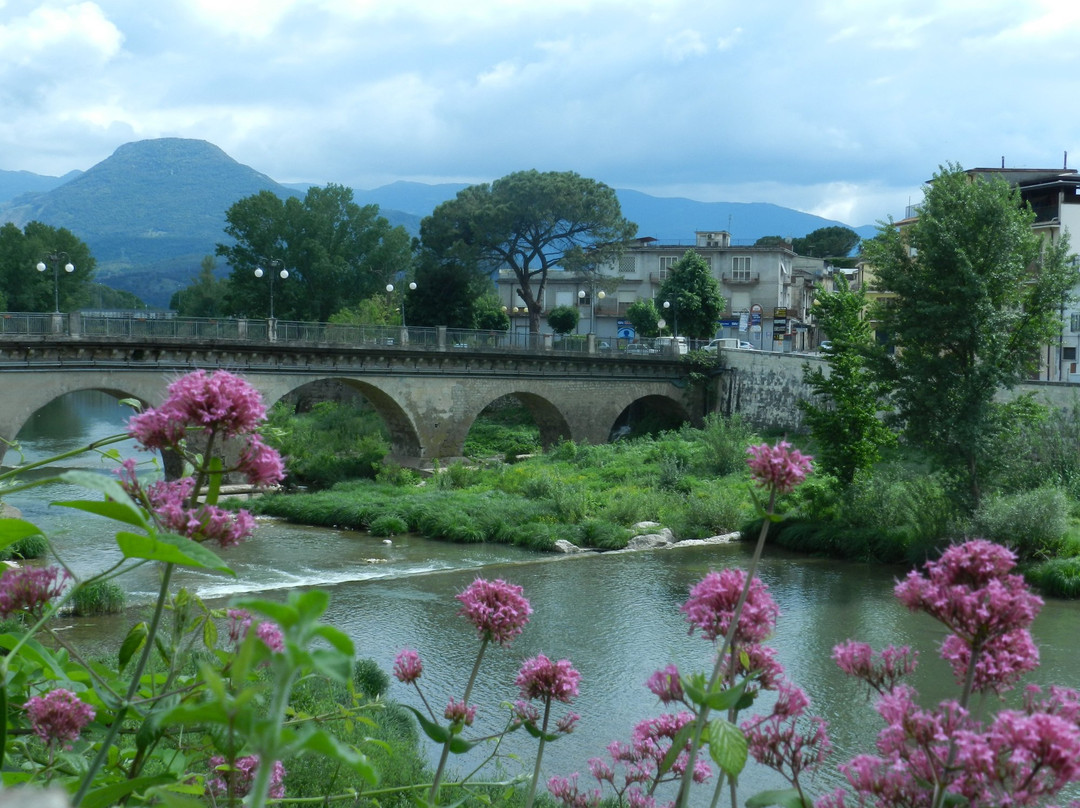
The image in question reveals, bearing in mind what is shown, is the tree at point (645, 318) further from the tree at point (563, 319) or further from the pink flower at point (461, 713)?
the pink flower at point (461, 713)

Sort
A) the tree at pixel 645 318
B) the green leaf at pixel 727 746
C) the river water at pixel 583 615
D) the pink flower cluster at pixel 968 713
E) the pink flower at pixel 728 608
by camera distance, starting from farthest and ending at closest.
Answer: the tree at pixel 645 318
the river water at pixel 583 615
the pink flower at pixel 728 608
the green leaf at pixel 727 746
the pink flower cluster at pixel 968 713

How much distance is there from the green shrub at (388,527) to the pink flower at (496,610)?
19.5m

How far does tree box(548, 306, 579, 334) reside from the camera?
153ft

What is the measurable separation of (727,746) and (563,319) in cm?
4513

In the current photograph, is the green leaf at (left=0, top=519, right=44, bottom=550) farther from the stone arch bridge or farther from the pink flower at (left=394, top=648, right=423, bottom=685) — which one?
the stone arch bridge

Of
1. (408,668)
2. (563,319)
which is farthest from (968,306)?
(563,319)

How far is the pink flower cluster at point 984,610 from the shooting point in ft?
6.13

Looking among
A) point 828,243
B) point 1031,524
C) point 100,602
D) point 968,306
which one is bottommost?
point 100,602

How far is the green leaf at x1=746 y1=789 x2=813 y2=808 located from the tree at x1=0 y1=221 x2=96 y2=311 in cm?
5550

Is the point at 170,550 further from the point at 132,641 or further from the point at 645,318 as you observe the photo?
the point at 645,318

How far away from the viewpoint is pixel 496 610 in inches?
113

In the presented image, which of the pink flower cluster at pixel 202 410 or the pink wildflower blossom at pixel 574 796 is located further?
the pink wildflower blossom at pixel 574 796

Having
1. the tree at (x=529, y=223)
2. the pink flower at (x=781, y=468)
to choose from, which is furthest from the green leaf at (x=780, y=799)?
the tree at (x=529, y=223)

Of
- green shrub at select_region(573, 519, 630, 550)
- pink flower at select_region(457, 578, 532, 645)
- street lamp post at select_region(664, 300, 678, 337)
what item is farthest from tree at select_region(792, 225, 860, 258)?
pink flower at select_region(457, 578, 532, 645)
